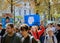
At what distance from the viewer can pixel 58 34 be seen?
11.9 metres

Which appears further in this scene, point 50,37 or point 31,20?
point 31,20

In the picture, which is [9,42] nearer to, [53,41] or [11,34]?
[11,34]

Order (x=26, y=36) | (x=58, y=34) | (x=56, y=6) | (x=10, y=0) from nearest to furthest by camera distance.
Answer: (x=26, y=36) < (x=58, y=34) < (x=10, y=0) < (x=56, y=6)

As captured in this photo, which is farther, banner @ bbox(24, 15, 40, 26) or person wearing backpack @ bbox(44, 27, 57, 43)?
banner @ bbox(24, 15, 40, 26)

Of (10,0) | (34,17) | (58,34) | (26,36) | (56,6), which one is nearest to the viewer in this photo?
(26,36)

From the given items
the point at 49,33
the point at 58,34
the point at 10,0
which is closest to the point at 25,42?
the point at 49,33

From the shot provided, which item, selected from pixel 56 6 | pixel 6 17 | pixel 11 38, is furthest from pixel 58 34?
pixel 56 6

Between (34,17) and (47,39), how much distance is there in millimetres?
4144

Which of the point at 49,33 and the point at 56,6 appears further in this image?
the point at 56,6

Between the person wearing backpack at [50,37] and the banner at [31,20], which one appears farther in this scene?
the banner at [31,20]

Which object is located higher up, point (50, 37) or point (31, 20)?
point (31, 20)

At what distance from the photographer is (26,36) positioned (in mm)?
7488

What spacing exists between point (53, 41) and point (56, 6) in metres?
25.7

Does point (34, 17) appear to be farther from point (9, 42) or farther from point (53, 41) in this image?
point (9, 42)
